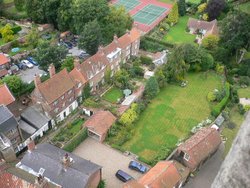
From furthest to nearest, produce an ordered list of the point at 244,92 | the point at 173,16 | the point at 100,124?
the point at 173,16 → the point at 244,92 → the point at 100,124

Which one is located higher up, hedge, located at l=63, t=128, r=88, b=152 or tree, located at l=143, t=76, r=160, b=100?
tree, located at l=143, t=76, r=160, b=100

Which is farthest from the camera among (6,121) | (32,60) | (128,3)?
(128,3)

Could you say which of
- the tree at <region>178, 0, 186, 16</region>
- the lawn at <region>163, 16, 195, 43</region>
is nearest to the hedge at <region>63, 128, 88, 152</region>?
the lawn at <region>163, 16, 195, 43</region>

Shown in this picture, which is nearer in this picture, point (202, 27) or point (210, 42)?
point (210, 42)

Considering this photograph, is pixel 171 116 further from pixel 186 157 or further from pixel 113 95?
pixel 186 157

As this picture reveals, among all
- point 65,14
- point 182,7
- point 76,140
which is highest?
point 65,14

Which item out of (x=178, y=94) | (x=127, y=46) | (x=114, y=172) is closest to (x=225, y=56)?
(x=178, y=94)

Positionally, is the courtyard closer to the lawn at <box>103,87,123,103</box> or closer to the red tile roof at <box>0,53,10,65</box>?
the lawn at <box>103,87,123,103</box>

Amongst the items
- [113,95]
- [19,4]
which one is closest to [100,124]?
[113,95]
